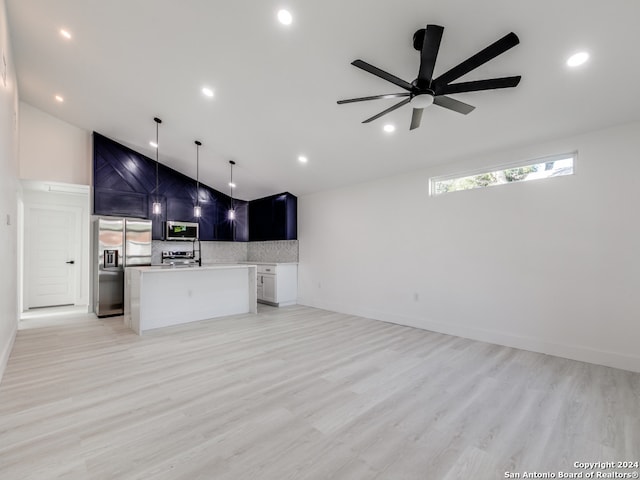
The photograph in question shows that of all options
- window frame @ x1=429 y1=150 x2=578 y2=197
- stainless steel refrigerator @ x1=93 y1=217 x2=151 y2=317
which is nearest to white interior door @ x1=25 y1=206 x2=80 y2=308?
stainless steel refrigerator @ x1=93 y1=217 x2=151 y2=317

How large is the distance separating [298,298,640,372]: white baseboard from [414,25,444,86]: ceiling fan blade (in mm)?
3280

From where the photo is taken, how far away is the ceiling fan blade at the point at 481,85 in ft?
7.25

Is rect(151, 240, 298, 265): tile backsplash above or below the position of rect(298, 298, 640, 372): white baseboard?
above

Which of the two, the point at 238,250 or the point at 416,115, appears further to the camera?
the point at 238,250

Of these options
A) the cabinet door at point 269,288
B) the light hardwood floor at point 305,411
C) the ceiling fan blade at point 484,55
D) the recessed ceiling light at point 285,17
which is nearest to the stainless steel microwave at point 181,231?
the cabinet door at point 269,288

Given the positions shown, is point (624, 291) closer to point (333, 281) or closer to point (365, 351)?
point (365, 351)

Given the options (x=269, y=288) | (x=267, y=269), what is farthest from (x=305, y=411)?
(x=267, y=269)

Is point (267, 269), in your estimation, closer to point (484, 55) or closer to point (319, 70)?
point (319, 70)

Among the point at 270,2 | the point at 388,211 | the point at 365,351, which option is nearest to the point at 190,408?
the point at 365,351

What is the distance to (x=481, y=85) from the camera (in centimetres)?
228

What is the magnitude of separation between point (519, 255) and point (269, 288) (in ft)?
15.6

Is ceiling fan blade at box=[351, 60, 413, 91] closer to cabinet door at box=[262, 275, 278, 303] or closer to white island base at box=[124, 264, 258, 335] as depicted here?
white island base at box=[124, 264, 258, 335]

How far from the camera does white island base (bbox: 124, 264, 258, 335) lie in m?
4.52

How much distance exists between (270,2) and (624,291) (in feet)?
14.7
